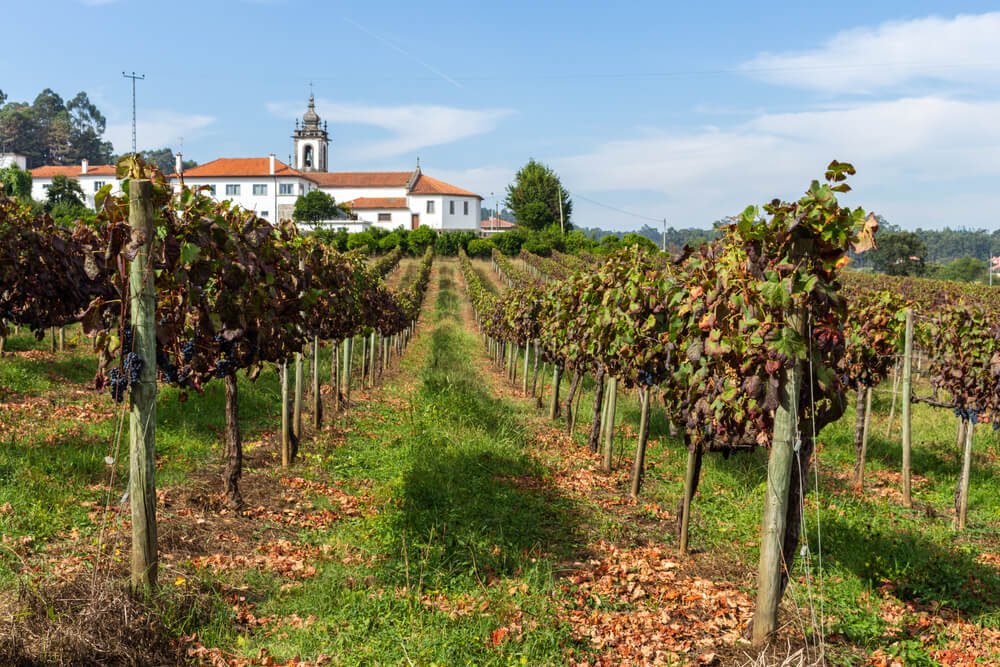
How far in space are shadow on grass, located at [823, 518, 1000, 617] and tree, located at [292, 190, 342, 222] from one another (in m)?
74.3

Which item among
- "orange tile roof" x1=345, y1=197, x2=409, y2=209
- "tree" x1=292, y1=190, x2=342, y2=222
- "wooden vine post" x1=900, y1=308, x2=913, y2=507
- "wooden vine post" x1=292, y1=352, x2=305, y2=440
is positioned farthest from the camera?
"orange tile roof" x1=345, y1=197, x2=409, y2=209

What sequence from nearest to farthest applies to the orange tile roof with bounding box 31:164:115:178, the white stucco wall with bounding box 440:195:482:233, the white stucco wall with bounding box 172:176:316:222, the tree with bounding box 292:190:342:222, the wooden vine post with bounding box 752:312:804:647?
the wooden vine post with bounding box 752:312:804:647
the tree with bounding box 292:190:342:222
the white stucco wall with bounding box 172:176:316:222
the white stucco wall with bounding box 440:195:482:233
the orange tile roof with bounding box 31:164:115:178

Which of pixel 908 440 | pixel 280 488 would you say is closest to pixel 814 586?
pixel 908 440

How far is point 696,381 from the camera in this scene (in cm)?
695

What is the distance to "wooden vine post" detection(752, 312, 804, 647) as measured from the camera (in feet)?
17.1

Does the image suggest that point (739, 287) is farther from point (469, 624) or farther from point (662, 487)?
point (662, 487)

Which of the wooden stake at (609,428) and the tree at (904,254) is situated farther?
the tree at (904,254)

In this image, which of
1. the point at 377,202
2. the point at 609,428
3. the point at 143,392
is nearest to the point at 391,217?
the point at 377,202

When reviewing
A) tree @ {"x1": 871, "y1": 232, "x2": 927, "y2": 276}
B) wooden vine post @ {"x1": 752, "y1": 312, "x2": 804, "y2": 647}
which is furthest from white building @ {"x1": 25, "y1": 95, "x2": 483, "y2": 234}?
wooden vine post @ {"x1": 752, "y1": 312, "x2": 804, "y2": 647}

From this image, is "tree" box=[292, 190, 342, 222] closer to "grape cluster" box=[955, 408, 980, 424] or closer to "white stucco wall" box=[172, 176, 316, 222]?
"white stucco wall" box=[172, 176, 316, 222]

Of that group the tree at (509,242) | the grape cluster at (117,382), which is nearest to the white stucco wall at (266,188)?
the tree at (509,242)

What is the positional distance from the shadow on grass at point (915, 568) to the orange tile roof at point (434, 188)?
3418 inches

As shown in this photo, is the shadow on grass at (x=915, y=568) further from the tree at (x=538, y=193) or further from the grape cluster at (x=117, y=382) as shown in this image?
the tree at (x=538, y=193)

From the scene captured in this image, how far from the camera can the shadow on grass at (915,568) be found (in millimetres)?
7040
